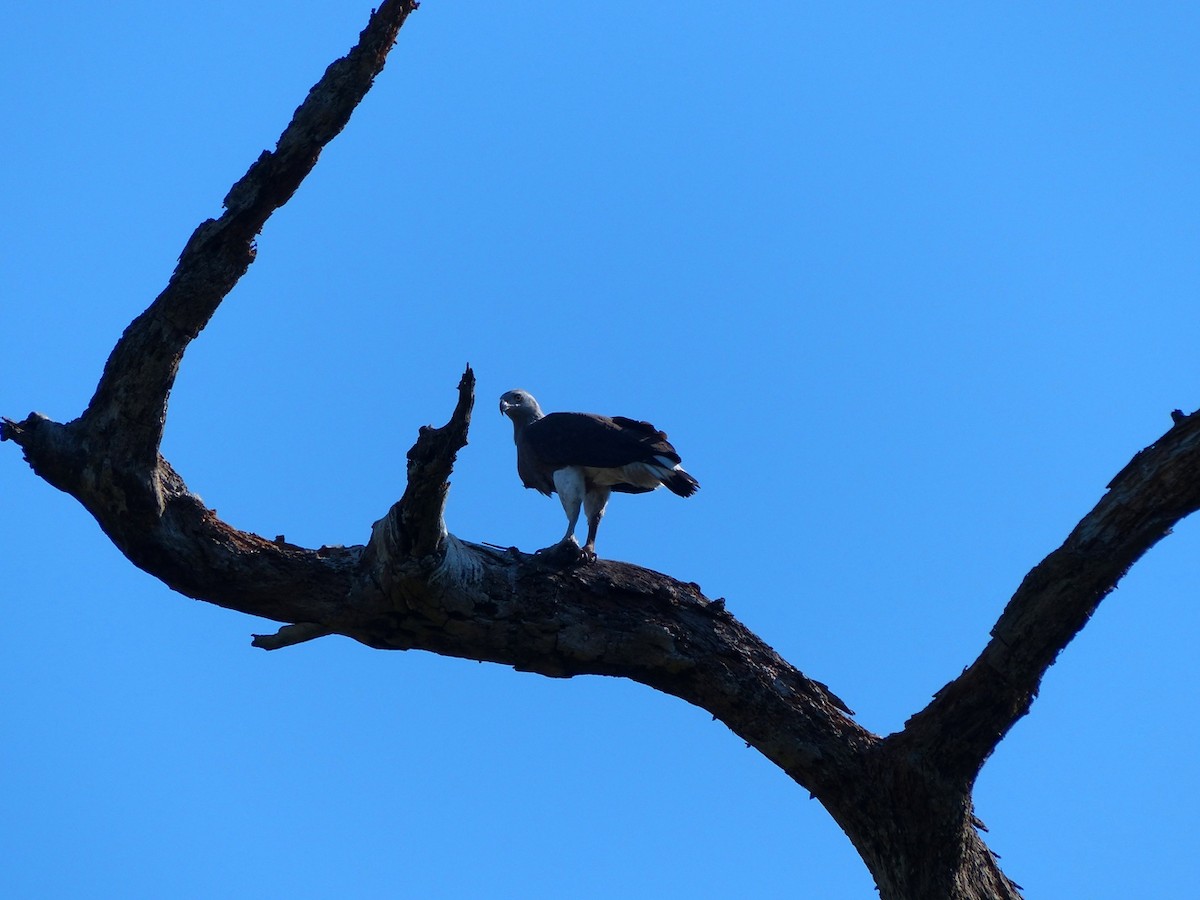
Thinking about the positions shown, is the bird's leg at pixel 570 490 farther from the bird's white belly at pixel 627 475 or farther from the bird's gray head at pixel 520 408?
the bird's gray head at pixel 520 408

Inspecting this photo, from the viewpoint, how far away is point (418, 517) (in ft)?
17.4

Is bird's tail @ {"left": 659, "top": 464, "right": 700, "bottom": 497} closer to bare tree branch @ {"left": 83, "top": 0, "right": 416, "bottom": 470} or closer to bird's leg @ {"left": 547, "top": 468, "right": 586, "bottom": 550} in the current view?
bird's leg @ {"left": 547, "top": 468, "right": 586, "bottom": 550}

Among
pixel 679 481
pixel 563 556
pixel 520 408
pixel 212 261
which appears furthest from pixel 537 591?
pixel 520 408

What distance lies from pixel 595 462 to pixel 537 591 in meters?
2.51

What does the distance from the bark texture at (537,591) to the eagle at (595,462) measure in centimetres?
199

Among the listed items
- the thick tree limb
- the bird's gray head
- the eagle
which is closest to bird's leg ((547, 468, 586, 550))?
the eagle

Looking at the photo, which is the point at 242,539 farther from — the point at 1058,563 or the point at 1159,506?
the point at 1159,506

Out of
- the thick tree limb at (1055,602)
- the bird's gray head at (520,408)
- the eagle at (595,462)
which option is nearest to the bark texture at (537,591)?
the thick tree limb at (1055,602)

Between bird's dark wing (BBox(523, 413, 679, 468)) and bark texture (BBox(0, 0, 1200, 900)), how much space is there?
2.12 meters

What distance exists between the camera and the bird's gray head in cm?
997

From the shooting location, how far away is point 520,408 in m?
10.0

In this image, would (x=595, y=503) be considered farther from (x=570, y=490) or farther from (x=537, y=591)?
(x=537, y=591)

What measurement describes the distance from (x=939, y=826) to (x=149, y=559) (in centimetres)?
380

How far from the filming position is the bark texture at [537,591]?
522cm
